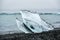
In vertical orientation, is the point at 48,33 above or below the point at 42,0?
below

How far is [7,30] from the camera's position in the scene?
1044 millimetres

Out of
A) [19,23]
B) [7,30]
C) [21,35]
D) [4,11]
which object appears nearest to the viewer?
[21,35]

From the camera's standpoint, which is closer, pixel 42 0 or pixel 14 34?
pixel 14 34

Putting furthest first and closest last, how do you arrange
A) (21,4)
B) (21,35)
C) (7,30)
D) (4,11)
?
(21,4) < (4,11) < (7,30) < (21,35)

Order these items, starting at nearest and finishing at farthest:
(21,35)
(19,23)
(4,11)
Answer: (21,35)
(19,23)
(4,11)

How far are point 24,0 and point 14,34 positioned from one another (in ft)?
2.98

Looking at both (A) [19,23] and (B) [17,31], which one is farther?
(A) [19,23]

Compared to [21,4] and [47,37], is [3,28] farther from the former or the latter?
[21,4]

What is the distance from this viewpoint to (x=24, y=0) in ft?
5.64

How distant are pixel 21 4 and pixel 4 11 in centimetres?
32

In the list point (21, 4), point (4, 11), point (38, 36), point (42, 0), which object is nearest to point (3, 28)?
point (38, 36)

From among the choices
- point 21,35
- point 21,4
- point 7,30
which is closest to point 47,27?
point 21,35

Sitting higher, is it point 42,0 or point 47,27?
point 42,0

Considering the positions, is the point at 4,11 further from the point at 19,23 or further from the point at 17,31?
the point at 17,31
